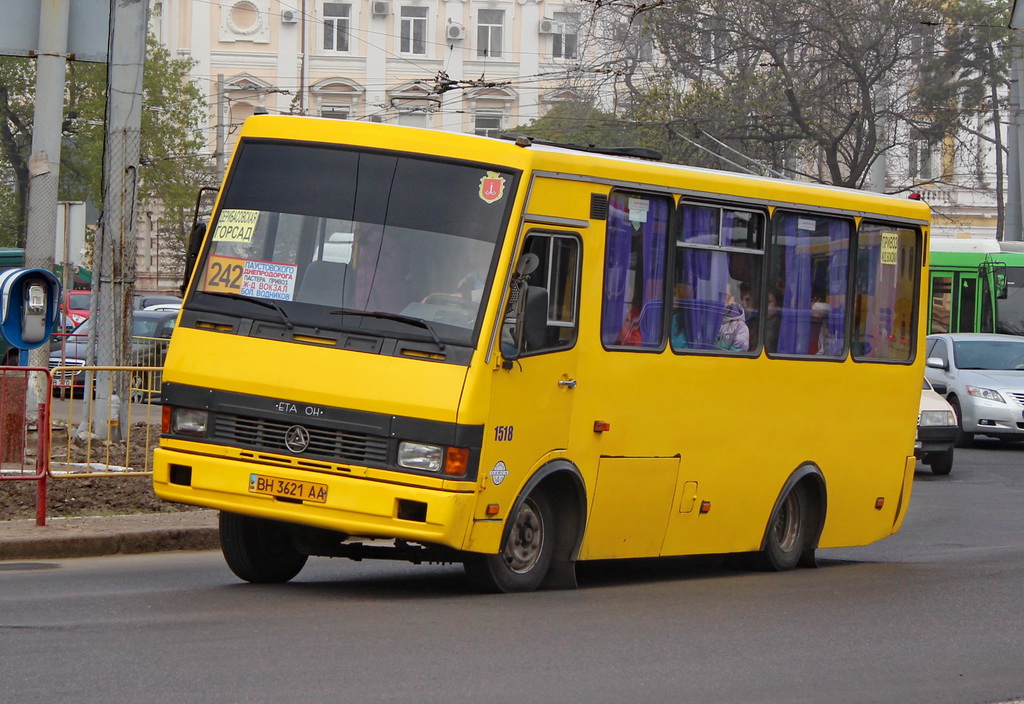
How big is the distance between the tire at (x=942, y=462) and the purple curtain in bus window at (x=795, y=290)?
9859 mm

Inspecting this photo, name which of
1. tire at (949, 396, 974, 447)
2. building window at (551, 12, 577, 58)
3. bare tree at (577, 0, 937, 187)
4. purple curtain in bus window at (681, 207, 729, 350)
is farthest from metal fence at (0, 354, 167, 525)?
building window at (551, 12, 577, 58)

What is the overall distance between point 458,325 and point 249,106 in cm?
6121

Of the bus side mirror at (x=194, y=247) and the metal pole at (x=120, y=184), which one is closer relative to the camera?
the bus side mirror at (x=194, y=247)

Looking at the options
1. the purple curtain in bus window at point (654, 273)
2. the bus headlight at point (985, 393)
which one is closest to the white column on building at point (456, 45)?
the bus headlight at point (985, 393)

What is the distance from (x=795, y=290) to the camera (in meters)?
11.3

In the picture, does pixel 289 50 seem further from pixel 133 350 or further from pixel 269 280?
pixel 269 280

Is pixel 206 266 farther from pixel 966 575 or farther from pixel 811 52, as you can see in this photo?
pixel 811 52

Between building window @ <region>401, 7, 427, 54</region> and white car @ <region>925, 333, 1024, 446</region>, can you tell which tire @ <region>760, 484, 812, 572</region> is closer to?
white car @ <region>925, 333, 1024, 446</region>

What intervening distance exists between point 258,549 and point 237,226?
5.92 ft

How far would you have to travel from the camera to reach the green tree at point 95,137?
51344mm

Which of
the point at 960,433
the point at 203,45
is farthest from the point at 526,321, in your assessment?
the point at 203,45

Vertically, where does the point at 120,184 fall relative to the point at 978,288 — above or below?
above

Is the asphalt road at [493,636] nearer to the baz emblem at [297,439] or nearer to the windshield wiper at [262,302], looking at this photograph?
the baz emblem at [297,439]

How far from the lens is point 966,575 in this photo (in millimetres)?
11484
